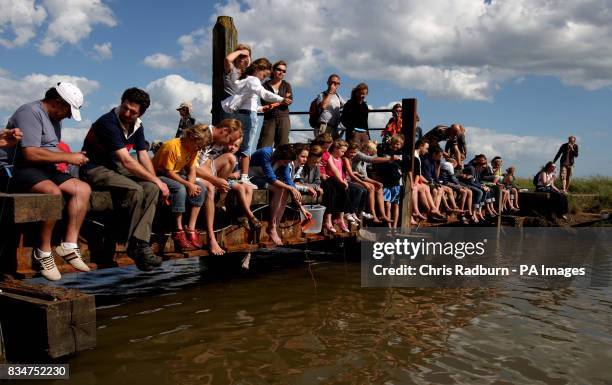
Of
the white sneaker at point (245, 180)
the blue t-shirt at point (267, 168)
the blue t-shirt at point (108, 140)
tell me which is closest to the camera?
the blue t-shirt at point (108, 140)

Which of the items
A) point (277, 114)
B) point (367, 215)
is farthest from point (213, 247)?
point (367, 215)

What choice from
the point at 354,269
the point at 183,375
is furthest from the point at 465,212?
the point at 183,375

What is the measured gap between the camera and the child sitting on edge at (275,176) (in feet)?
26.8

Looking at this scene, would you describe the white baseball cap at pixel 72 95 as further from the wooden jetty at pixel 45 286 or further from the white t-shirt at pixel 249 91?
the white t-shirt at pixel 249 91

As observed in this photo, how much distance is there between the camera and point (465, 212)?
46.4 ft

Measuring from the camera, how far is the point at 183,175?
22.0 feet

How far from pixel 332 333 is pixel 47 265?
3.14 meters

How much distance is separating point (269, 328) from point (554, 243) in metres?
13.9

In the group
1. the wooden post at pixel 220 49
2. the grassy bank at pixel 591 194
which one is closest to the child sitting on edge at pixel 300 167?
the wooden post at pixel 220 49

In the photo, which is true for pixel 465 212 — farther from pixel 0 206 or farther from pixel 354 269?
pixel 0 206

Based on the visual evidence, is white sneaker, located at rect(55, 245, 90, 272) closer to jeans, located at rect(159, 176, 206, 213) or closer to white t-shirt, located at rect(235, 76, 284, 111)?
jeans, located at rect(159, 176, 206, 213)

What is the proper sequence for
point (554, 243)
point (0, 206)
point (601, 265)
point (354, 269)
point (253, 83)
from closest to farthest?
1. point (0, 206)
2. point (253, 83)
3. point (354, 269)
4. point (601, 265)
5. point (554, 243)

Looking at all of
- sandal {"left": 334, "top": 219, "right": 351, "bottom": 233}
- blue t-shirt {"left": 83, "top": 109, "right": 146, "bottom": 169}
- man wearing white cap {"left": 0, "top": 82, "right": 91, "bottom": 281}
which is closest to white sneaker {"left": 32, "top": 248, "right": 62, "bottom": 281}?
man wearing white cap {"left": 0, "top": 82, "right": 91, "bottom": 281}

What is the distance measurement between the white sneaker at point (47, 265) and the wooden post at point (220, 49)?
15.9 ft
